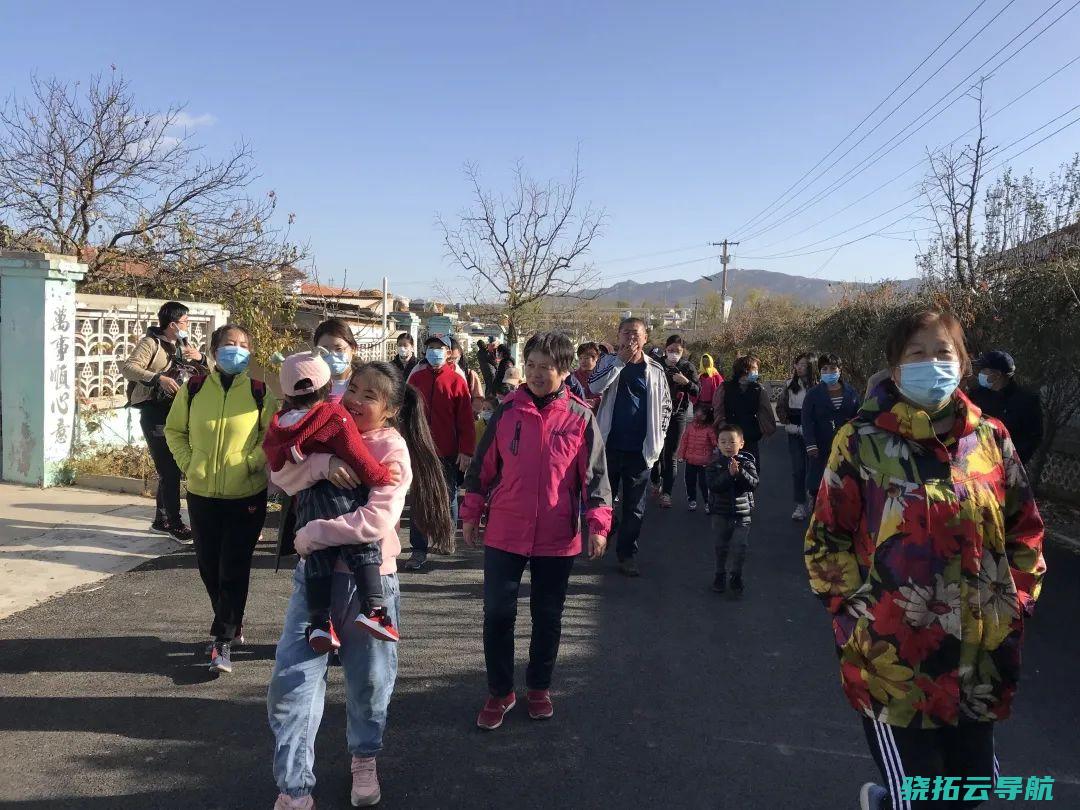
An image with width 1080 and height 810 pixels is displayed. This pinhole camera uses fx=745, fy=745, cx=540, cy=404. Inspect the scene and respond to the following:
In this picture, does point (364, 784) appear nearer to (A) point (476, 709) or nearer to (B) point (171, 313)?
(A) point (476, 709)

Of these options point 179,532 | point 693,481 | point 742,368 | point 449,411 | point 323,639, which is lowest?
point 179,532

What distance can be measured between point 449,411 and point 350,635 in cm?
330

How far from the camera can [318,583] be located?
2809 mm

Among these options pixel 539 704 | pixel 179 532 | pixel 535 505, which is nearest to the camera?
pixel 535 505

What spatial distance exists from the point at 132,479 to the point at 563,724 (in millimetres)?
6311

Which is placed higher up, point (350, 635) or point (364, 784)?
point (350, 635)

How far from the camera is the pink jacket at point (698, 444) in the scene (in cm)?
851

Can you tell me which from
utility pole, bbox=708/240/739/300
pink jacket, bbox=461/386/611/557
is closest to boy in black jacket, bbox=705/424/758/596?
pink jacket, bbox=461/386/611/557

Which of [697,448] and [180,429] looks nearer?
[180,429]

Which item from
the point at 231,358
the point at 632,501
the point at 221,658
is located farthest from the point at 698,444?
the point at 221,658

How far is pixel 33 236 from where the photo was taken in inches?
470

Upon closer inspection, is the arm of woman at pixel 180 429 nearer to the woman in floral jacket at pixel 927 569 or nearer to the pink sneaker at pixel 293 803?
the pink sneaker at pixel 293 803

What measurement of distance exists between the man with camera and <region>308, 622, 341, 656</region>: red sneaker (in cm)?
390

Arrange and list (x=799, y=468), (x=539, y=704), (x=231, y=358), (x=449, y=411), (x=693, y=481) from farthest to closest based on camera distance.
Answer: (x=693, y=481)
(x=799, y=468)
(x=449, y=411)
(x=231, y=358)
(x=539, y=704)
